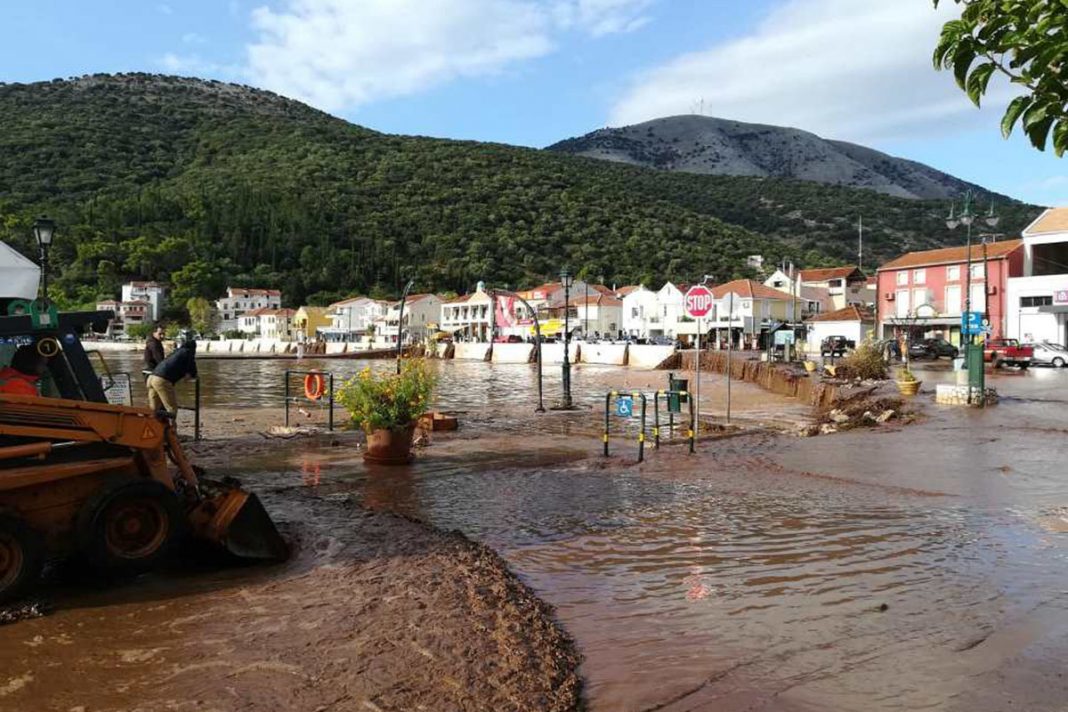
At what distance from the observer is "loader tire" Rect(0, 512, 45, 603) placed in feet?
16.9

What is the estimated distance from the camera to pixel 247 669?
14.2 ft

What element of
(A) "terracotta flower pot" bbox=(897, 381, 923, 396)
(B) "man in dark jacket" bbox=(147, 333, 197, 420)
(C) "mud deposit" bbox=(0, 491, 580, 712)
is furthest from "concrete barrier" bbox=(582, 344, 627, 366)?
(C) "mud deposit" bbox=(0, 491, 580, 712)

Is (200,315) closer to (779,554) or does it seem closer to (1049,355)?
(1049,355)

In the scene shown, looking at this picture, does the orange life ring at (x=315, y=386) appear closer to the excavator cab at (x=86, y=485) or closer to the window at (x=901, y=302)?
the excavator cab at (x=86, y=485)

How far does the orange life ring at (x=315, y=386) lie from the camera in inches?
681

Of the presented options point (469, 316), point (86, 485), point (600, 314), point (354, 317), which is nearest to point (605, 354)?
point (600, 314)

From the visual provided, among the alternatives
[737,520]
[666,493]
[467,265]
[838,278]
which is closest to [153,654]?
[737,520]

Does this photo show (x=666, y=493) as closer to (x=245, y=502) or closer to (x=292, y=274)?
(x=245, y=502)

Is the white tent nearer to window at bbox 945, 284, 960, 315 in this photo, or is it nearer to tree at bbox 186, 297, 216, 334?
window at bbox 945, 284, 960, 315

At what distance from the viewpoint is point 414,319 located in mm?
122625

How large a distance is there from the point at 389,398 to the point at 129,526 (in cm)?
575

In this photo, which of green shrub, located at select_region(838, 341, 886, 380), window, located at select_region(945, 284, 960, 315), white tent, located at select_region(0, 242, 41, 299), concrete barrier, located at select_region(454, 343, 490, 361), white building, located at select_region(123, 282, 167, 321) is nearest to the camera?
white tent, located at select_region(0, 242, 41, 299)

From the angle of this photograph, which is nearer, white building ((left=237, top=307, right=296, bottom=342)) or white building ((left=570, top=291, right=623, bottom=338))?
white building ((left=570, top=291, right=623, bottom=338))

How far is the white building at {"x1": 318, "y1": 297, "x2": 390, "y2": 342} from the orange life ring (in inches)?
4070
